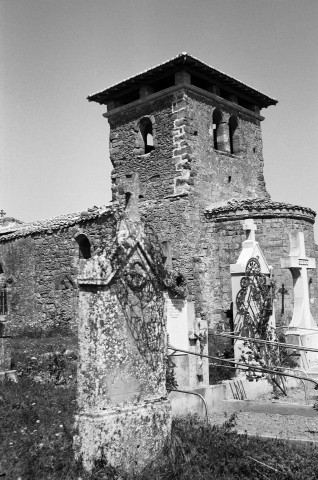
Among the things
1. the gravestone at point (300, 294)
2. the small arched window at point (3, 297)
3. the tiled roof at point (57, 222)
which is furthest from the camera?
the small arched window at point (3, 297)

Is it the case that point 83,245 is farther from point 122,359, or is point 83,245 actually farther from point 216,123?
point 122,359

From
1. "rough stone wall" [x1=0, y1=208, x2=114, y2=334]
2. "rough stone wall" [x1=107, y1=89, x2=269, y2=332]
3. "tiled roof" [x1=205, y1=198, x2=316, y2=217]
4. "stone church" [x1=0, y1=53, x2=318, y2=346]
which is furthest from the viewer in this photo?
"rough stone wall" [x1=0, y1=208, x2=114, y2=334]

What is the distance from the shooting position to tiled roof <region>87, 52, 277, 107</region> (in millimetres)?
17236

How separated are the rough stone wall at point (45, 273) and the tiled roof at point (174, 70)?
18.1ft

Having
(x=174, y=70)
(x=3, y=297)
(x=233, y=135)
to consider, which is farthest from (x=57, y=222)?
(x=233, y=135)

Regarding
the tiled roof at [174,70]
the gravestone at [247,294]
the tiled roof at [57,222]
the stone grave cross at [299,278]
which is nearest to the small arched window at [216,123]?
the tiled roof at [174,70]

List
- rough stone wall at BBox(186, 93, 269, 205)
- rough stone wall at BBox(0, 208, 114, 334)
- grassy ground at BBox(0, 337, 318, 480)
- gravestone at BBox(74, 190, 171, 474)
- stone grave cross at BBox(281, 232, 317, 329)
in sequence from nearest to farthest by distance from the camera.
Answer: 1. grassy ground at BBox(0, 337, 318, 480)
2. gravestone at BBox(74, 190, 171, 474)
3. stone grave cross at BBox(281, 232, 317, 329)
4. rough stone wall at BBox(0, 208, 114, 334)
5. rough stone wall at BBox(186, 93, 269, 205)

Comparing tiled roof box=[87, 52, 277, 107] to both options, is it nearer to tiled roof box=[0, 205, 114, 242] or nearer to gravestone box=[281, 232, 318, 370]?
tiled roof box=[0, 205, 114, 242]

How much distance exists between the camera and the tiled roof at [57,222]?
17000mm

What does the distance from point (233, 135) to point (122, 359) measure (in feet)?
→ 54.0

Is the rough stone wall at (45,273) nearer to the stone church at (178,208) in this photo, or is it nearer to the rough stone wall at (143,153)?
the stone church at (178,208)

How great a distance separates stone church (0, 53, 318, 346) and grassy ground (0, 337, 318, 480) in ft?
33.5

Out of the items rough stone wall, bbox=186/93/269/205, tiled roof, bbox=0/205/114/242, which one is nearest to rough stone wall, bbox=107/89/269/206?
rough stone wall, bbox=186/93/269/205

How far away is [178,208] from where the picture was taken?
16984 millimetres
